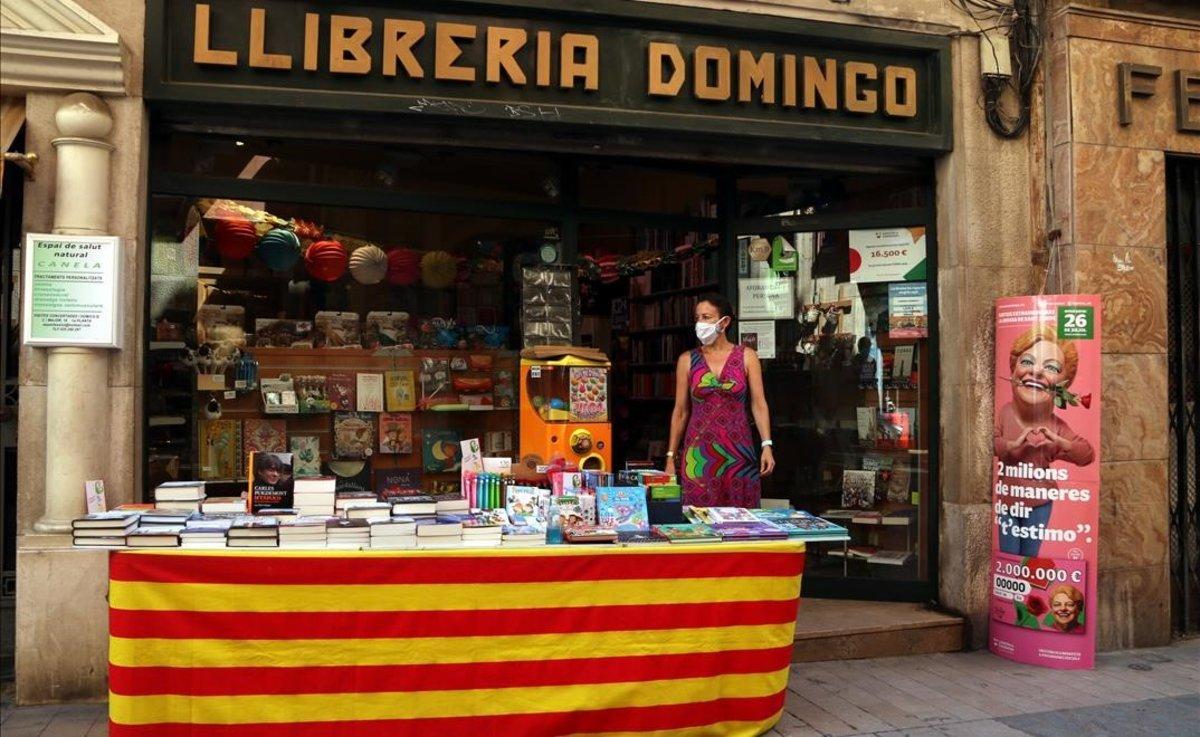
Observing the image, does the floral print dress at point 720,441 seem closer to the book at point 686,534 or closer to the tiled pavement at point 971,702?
the tiled pavement at point 971,702

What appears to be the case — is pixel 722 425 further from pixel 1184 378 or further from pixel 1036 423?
pixel 1184 378

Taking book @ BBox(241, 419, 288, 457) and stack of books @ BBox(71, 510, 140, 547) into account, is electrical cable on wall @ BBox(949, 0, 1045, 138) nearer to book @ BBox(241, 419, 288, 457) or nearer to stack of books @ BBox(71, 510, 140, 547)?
book @ BBox(241, 419, 288, 457)

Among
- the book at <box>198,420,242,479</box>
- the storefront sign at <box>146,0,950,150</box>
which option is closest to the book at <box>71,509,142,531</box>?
the book at <box>198,420,242,479</box>

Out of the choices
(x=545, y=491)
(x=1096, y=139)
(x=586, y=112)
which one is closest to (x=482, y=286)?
(x=586, y=112)

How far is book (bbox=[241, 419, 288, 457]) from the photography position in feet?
20.0

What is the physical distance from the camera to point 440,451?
21.6 ft

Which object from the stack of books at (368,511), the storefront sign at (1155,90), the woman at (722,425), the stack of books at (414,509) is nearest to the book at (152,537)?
the stack of books at (368,511)

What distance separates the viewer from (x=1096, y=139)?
623cm

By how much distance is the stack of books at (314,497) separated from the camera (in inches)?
172

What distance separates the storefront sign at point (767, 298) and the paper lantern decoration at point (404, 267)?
93.1 inches

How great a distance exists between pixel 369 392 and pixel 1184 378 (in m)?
5.71

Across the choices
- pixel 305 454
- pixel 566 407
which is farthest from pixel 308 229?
pixel 566 407

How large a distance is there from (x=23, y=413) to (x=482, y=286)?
9.44 ft

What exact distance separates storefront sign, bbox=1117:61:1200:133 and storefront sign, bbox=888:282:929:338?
170 centimetres
